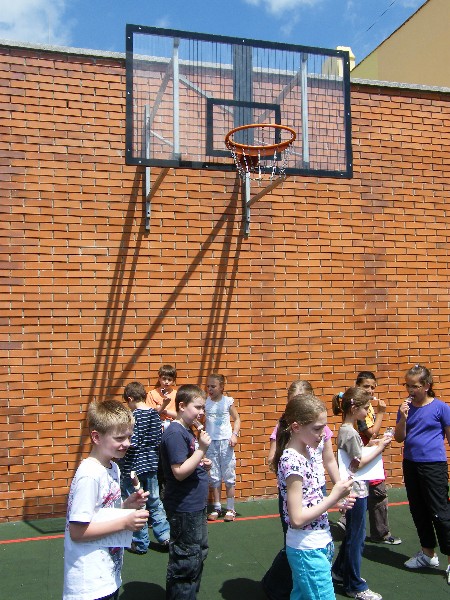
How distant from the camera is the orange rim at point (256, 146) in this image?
22.7 ft

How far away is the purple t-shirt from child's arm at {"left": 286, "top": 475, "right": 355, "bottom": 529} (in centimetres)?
232

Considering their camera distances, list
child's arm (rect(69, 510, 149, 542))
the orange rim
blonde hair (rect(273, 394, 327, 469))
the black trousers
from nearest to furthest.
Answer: child's arm (rect(69, 510, 149, 542)) < blonde hair (rect(273, 394, 327, 469)) < the black trousers < the orange rim

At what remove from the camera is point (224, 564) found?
19.4 ft

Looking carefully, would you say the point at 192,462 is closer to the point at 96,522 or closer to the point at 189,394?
the point at 189,394

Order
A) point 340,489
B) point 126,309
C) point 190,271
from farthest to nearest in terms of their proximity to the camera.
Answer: point 190,271 → point 126,309 → point 340,489

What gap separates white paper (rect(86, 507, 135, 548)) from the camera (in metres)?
3.17

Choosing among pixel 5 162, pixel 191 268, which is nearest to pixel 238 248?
pixel 191 268

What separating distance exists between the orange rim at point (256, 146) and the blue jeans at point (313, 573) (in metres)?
4.48

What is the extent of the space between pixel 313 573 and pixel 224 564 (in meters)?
2.46

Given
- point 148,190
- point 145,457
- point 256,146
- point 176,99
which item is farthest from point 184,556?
point 176,99

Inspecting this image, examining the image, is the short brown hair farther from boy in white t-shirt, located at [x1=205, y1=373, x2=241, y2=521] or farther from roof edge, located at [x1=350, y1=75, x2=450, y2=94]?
roof edge, located at [x1=350, y1=75, x2=450, y2=94]

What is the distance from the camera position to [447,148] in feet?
29.5

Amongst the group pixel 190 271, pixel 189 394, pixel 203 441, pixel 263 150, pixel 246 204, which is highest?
pixel 263 150

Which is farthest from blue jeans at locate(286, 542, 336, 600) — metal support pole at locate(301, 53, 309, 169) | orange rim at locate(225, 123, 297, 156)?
metal support pole at locate(301, 53, 309, 169)
